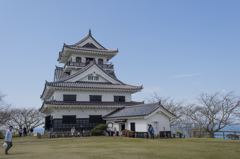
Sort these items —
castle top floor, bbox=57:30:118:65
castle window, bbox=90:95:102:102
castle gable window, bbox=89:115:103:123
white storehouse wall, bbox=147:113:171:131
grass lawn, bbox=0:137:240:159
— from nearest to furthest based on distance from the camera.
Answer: grass lawn, bbox=0:137:240:159
white storehouse wall, bbox=147:113:171:131
castle gable window, bbox=89:115:103:123
castle window, bbox=90:95:102:102
castle top floor, bbox=57:30:118:65

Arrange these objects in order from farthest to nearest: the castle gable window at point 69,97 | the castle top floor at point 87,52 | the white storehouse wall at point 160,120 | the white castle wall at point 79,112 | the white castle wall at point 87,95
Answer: the castle top floor at point 87,52, the castle gable window at point 69,97, the white castle wall at point 87,95, the white castle wall at point 79,112, the white storehouse wall at point 160,120

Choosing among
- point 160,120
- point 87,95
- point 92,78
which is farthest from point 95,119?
point 160,120

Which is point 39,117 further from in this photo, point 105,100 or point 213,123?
point 213,123

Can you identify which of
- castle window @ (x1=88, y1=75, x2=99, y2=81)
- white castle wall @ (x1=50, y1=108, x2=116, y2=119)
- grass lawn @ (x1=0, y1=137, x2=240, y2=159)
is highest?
castle window @ (x1=88, y1=75, x2=99, y2=81)

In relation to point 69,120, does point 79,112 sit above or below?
above

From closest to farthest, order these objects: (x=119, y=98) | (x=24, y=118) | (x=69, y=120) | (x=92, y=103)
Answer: (x=69, y=120) < (x=92, y=103) < (x=119, y=98) < (x=24, y=118)

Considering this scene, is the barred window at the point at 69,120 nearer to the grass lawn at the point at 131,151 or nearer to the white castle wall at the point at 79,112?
the white castle wall at the point at 79,112

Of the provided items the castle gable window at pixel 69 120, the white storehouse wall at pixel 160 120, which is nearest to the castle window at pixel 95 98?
the castle gable window at pixel 69 120

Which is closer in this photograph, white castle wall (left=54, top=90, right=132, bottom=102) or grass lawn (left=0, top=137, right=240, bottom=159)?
grass lawn (left=0, top=137, right=240, bottom=159)

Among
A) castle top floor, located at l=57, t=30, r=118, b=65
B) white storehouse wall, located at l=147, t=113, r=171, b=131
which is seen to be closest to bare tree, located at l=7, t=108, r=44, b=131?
castle top floor, located at l=57, t=30, r=118, b=65

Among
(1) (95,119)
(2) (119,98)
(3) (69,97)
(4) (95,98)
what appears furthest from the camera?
(2) (119,98)

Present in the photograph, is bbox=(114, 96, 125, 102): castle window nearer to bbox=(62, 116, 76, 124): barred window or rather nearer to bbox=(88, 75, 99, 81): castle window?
bbox=(88, 75, 99, 81): castle window

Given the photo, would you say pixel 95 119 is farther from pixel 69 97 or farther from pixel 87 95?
pixel 69 97

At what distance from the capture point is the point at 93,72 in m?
33.9
